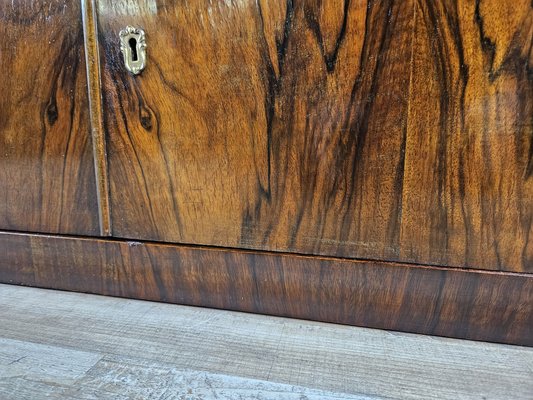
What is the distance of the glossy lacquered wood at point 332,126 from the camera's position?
39 centimetres

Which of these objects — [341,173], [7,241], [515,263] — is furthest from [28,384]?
[515,263]

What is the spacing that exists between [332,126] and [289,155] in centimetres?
6

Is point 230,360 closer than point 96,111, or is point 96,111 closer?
point 230,360

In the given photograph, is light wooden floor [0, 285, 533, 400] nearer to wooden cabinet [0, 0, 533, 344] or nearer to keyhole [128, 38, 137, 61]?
wooden cabinet [0, 0, 533, 344]

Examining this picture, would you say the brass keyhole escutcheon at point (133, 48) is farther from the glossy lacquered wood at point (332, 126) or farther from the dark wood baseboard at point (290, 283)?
the dark wood baseboard at point (290, 283)

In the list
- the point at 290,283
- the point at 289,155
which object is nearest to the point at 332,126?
the point at 289,155

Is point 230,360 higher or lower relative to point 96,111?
lower

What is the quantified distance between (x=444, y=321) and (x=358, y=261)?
12cm

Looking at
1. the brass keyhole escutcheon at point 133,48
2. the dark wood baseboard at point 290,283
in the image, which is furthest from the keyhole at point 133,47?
the dark wood baseboard at point 290,283

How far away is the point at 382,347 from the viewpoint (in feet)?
1.37

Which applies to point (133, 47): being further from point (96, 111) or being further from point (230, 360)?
point (230, 360)

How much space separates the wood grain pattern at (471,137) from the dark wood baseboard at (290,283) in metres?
0.03

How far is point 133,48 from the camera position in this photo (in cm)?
48

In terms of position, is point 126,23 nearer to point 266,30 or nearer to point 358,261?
point 266,30
